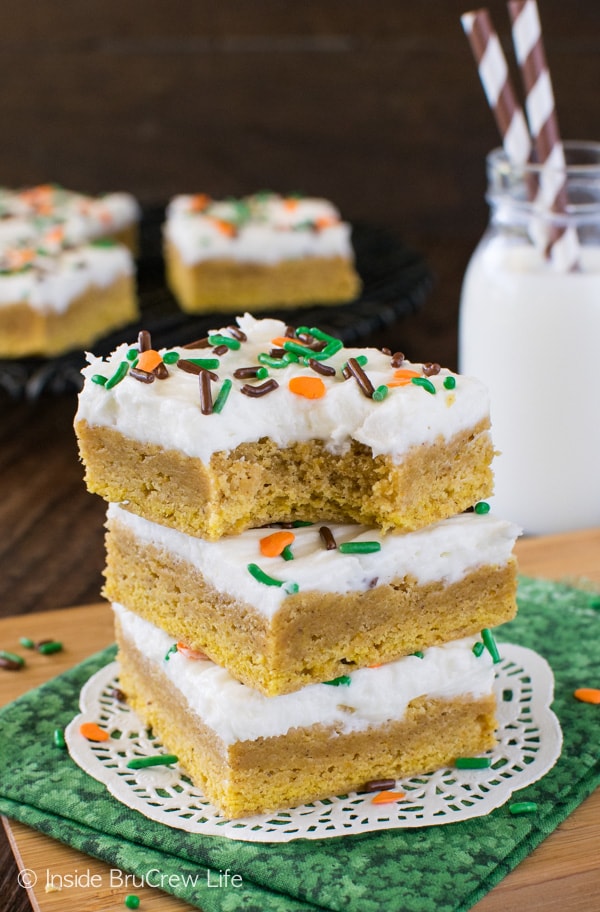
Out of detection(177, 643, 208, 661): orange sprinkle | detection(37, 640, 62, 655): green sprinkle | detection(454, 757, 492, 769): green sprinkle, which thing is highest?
detection(177, 643, 208, 661): orange sprinkle

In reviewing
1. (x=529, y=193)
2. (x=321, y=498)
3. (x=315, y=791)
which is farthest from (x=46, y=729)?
(x=529, y=193)

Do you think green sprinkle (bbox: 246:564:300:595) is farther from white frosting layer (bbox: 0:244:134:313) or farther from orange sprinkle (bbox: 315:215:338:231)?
orange sprinkle (bbox: 315:215:338:231)

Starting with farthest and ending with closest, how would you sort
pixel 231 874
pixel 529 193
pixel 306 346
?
pixel 529 193
pixel 306 346
pixel 231 874

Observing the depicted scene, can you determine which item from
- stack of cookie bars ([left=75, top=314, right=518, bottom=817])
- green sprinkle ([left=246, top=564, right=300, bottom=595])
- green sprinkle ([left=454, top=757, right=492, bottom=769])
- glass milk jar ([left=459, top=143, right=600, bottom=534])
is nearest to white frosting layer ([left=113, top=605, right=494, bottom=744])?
stack of cookie bars ([left=75, top=314, right=518, bottom=817])

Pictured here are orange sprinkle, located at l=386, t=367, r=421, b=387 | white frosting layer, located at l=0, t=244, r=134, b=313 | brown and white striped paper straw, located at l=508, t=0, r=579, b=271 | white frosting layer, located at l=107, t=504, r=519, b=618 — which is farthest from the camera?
white frosting layer, located at l=0, t=244, r=134, b=313

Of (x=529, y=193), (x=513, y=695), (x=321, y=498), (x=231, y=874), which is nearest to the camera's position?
(x=231, y=874)

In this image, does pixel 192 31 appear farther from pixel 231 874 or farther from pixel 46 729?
pixel 231 874

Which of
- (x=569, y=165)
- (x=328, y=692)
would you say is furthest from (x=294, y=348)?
(x=569, y=165)
